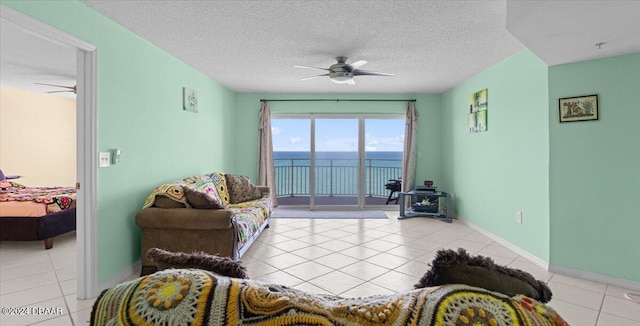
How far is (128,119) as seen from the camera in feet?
9.39

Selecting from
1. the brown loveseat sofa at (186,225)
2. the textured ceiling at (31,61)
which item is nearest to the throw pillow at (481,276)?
the brown loveseat sofa at (186,225)

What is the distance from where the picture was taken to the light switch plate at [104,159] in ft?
8.23

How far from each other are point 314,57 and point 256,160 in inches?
115

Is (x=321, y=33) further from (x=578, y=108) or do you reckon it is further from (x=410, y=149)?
(x=410, y=149)

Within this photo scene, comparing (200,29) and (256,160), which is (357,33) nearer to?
(200,29)

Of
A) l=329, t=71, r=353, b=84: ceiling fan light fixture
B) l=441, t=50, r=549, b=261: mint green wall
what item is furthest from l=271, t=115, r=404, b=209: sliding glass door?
l=329, t=71, r=353, b=84: ceiling fan light fixture

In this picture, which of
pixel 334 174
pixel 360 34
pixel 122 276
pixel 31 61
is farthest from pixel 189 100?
pixel 334 174

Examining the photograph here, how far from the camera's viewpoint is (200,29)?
2.87 m

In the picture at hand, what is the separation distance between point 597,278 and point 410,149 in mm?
3544

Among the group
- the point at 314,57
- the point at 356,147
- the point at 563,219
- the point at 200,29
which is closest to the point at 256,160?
the point at 356,147

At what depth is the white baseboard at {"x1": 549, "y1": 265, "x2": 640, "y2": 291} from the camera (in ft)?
8.64

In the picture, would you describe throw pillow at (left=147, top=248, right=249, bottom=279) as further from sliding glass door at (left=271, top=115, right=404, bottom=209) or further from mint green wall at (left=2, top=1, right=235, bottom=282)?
sliding glass door at (left=271, top=115, right=404, bottom=209)

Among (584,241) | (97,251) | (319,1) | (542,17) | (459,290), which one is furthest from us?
(584,241)

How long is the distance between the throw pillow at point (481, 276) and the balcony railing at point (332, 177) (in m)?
6.14
